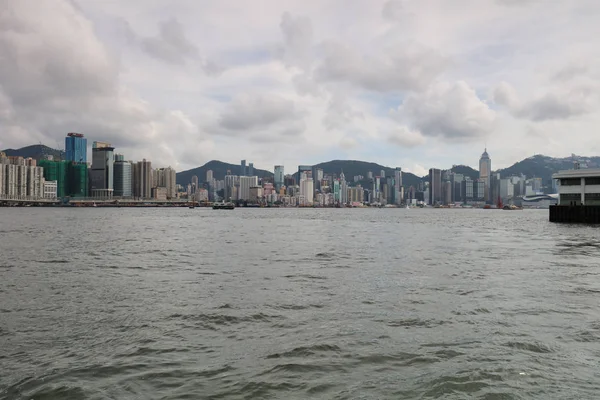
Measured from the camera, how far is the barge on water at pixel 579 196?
90.3 metres

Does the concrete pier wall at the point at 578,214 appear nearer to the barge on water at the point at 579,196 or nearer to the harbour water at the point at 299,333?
the barge on water at the point at 579,196

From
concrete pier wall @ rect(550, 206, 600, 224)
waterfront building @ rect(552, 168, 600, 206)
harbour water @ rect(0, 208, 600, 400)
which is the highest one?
waterfront building @ rect(552, 168, 600, 206)

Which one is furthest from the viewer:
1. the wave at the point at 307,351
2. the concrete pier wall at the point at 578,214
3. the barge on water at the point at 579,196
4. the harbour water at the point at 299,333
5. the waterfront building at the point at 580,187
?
the waterfront building at the point at 580,187

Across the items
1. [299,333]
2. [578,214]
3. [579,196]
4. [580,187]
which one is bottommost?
[299,333]

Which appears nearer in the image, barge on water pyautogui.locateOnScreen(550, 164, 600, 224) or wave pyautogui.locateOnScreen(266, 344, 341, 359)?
wave pyautogui.locateOnScreen(266, 344, 341, 359)

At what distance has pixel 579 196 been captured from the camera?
9612 cm

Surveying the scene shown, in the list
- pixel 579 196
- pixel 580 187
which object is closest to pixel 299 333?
pixel 580 187

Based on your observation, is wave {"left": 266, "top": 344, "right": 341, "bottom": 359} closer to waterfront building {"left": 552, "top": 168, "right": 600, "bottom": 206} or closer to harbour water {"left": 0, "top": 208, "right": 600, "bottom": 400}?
harbour water {"left": 0, "top": 208, "right": 600, "bottom": 400}

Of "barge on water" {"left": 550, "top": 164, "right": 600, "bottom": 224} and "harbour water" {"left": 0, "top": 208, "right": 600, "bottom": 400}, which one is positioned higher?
"barge on water" {"left": 550, "top": 164, "right": 600, "bottom": 224}

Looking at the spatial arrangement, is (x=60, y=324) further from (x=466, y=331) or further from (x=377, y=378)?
(x=466, y=331)

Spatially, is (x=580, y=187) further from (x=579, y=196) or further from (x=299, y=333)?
(x=299, y=333)

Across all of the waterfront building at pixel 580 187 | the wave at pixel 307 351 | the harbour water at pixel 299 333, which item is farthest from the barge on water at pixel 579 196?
the wave at pixel 307 351

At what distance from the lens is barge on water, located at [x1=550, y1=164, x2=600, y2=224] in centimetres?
9031

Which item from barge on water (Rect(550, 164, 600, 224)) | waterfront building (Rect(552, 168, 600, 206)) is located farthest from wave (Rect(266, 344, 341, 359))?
waterfront building (Rect(552, 168, 600, 206))
